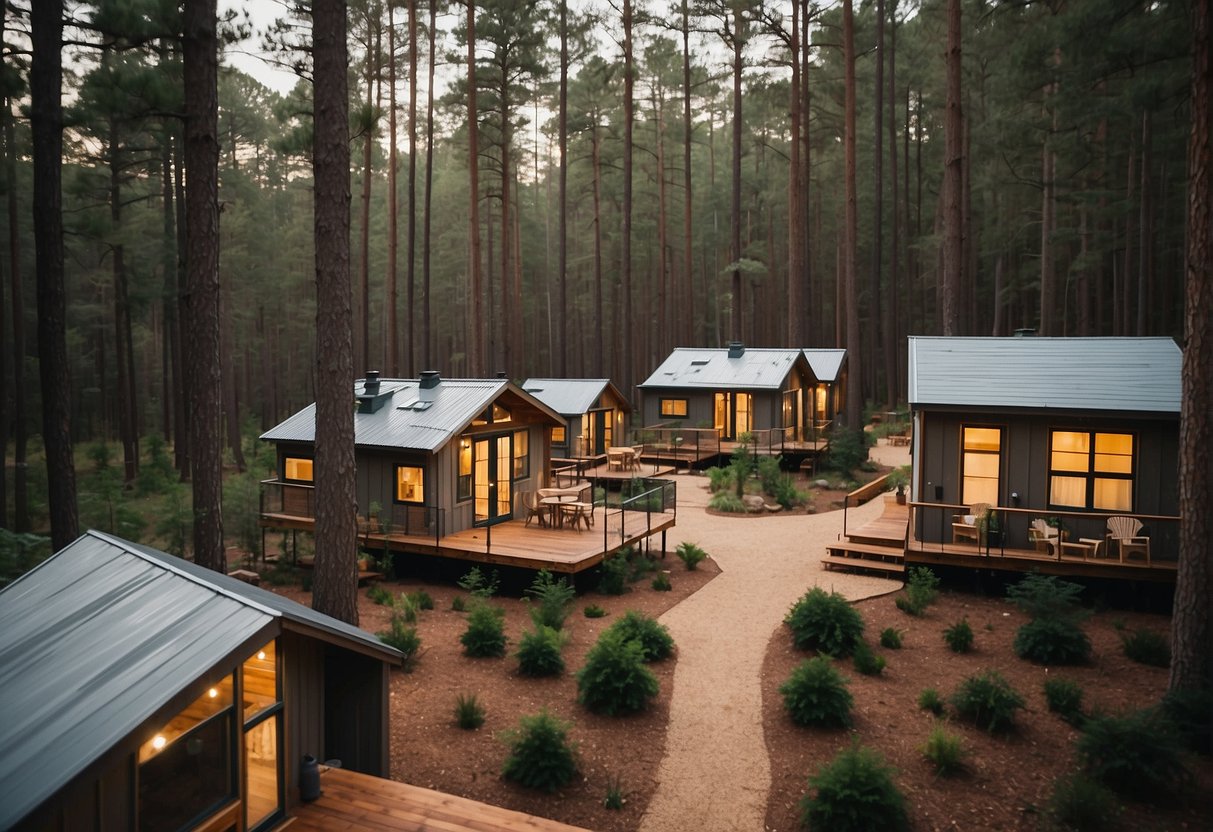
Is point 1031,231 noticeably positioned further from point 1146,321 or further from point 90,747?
point 90,747

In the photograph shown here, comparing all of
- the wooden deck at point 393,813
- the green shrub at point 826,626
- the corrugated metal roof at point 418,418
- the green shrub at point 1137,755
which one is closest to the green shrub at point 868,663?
the green shrub at point 826,626

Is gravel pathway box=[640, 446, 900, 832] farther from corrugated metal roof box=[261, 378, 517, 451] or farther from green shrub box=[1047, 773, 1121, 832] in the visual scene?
corrugated metal roof box=[261, 378, 517, 451]

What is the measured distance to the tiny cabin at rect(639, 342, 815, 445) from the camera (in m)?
28.3

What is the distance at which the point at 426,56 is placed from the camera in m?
27.0

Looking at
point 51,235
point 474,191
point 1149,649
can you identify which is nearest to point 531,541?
point 51,235

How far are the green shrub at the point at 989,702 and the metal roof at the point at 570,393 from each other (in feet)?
62.2

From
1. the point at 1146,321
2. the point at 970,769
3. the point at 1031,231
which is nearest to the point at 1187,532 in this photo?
the point at 970,769

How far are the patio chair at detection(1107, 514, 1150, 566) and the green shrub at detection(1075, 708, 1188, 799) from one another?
5986mm

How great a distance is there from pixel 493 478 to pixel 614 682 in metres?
8.30

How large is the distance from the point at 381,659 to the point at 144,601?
181 cm

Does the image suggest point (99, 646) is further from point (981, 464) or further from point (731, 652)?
point (981, 464)

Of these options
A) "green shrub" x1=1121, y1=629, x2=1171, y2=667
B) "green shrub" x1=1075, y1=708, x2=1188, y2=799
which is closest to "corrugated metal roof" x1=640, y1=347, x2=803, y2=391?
"green shrub" x1=1121, y1=629, x2=1171, y2=667

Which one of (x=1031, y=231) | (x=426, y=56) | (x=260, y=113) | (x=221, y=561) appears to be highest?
(x=260, y=113)

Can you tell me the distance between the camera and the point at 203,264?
31.5 feet
